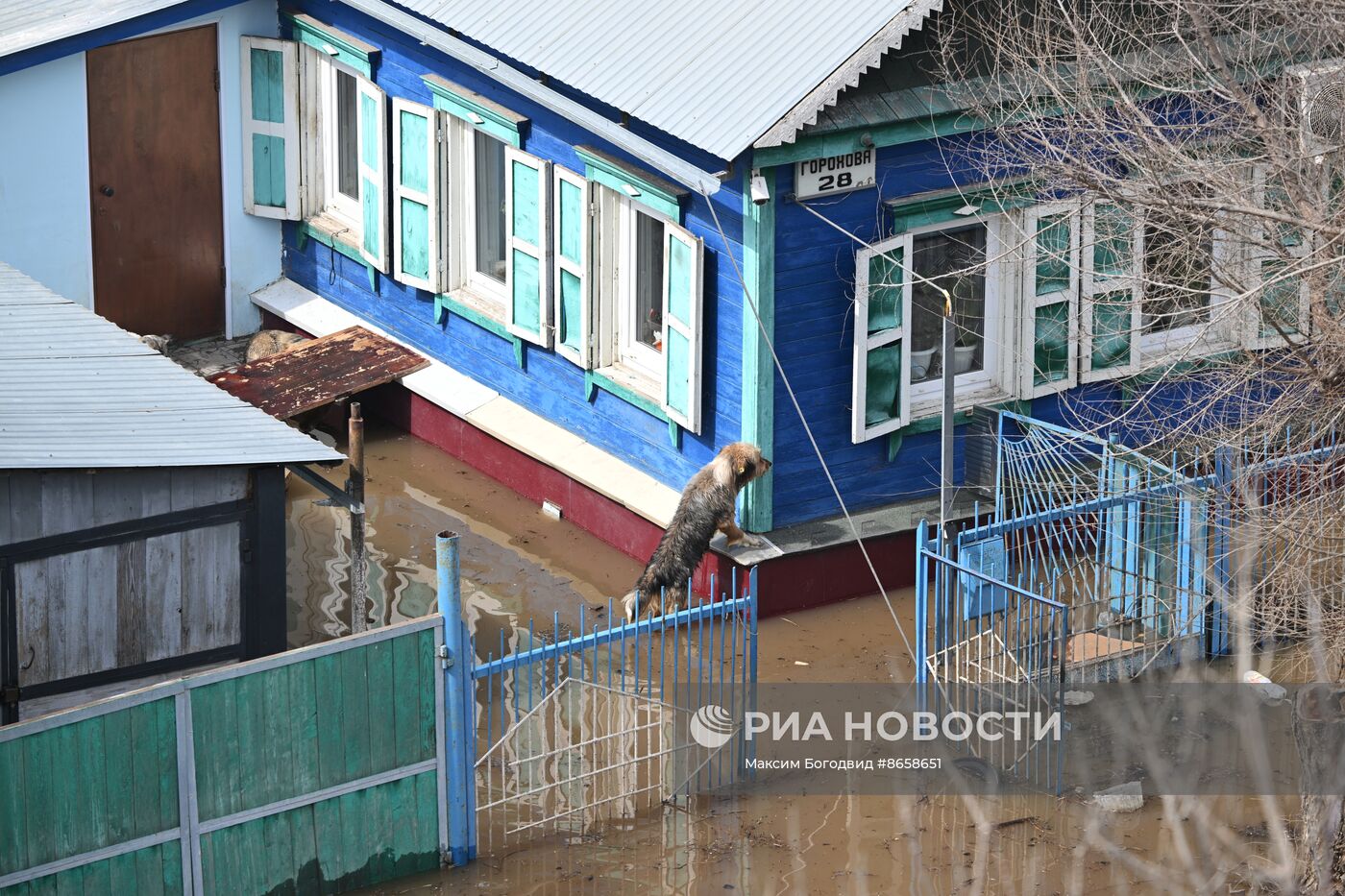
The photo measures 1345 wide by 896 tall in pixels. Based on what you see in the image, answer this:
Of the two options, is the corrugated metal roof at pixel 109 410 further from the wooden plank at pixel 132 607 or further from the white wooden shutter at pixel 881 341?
the white wooden shutter at pixel 881 341

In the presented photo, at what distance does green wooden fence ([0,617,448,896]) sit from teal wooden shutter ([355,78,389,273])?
6475mm

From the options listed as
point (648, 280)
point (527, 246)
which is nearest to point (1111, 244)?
point (648, 280)

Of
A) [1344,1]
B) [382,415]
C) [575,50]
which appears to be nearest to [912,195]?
[575,50]

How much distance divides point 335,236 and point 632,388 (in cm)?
376

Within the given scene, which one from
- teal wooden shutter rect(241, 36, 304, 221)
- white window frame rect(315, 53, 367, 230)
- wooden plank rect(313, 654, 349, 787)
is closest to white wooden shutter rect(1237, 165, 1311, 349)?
wooden plank rect(313, 654, 349, 787)

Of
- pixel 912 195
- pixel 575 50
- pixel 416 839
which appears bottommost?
pixel 416 839

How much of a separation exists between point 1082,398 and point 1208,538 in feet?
6.96

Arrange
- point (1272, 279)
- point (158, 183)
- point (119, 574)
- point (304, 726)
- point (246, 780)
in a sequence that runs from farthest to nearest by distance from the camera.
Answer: point (158, 183) < point (119, 574) < point (304, 726) < point (246, 780) < point (1272, 279)

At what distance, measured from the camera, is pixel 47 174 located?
1536 cm

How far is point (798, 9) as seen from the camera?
12328 millimetres

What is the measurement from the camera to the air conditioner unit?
10008mm

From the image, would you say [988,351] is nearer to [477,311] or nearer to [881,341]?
[881,341]

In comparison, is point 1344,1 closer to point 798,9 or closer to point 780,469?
point 798,9

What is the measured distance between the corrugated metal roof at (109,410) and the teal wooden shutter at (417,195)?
3817 millimetres
